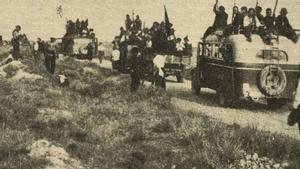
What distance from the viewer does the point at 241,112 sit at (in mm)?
17141

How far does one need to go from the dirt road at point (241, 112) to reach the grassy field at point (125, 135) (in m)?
1.01

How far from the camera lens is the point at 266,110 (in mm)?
18000

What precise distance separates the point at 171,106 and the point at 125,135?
4259 mm

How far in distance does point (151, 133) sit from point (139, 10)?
45568 mm

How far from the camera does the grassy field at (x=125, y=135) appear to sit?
10.1m

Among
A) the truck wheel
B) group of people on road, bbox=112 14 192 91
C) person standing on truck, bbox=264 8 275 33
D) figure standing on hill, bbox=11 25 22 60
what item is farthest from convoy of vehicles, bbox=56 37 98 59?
person standing on truck, bbox=264 8 275 33

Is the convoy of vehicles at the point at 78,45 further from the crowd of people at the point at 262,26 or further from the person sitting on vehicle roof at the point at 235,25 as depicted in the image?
the person sitting on vehicle roof at the point at 235,25

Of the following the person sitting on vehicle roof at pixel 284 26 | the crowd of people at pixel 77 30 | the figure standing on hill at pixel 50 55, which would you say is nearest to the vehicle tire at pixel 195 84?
the person sitting on vehicle roof at pixel 284 26

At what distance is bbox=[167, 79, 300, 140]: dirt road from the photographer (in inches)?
567

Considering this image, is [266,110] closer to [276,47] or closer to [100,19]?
[276,47]

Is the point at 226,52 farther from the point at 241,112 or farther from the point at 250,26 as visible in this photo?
the point at 241,112

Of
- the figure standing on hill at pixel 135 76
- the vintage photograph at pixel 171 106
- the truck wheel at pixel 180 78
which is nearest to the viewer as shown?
the vintage photograph at pixel 171 106

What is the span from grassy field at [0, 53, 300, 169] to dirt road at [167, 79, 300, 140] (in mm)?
1006

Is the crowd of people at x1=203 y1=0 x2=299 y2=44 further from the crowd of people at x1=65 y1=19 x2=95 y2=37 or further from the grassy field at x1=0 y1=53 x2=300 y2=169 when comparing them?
the crowd of people at x1=65 y1=19 x2=95 y2=37
